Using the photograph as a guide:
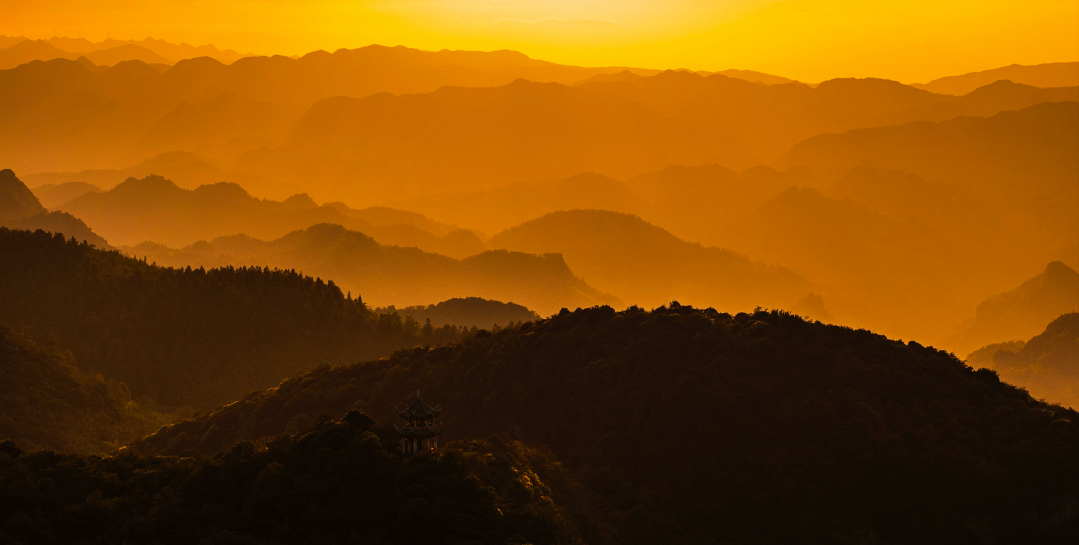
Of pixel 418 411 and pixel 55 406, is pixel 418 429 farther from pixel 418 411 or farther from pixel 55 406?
pixel 55 406

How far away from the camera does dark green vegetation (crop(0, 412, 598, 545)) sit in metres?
86.8

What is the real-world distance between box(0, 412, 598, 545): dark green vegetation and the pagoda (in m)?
1.39

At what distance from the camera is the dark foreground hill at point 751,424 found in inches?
4149

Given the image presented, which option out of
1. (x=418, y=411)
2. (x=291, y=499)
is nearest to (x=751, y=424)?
(x=418, y=411)

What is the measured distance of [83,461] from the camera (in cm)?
10219

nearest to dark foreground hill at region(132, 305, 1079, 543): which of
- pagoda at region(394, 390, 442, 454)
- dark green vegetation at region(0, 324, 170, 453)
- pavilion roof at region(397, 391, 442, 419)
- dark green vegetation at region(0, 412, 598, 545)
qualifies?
dark green vegetation at region(0, 412, 598, 545)

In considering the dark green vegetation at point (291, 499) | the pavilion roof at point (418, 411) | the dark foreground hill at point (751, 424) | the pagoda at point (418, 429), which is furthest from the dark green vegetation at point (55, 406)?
the pavilion roof at point (418, 411)

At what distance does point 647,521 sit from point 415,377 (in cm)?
5370

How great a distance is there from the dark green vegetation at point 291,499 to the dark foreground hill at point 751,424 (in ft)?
69.7

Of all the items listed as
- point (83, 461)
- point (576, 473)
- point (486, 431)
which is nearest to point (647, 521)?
point (576, 473)

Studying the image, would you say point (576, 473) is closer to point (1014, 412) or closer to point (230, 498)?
point (230, 498)

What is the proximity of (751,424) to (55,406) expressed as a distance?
12703 cm

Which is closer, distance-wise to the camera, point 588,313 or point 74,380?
point 588,313

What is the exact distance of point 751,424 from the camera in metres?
120
